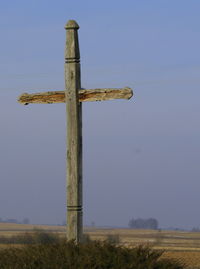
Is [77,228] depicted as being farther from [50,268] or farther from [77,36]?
[77,36]

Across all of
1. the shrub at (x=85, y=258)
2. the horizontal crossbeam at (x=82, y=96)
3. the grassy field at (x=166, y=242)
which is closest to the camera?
the shrub at (x=85, y=258)

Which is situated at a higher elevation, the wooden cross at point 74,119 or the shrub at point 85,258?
the wooden cross at point 74,119

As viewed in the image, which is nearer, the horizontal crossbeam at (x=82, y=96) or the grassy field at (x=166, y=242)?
the horizontal crossbeam at (x=82, y=96)

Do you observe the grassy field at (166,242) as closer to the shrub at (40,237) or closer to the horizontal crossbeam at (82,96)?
the shrub at (40,237)

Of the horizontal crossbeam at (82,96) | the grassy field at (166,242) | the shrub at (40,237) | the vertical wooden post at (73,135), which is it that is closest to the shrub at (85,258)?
the grassy field at (166,242)

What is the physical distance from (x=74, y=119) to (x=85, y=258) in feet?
11.0

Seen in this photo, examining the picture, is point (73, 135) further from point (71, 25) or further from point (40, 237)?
point (40, 237)

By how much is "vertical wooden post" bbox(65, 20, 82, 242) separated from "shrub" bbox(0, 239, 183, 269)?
4.66 ft

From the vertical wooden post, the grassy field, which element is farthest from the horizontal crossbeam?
the grassy field

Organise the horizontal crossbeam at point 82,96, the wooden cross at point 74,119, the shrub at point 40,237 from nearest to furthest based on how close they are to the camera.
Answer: the horizontal crossbeam at point 82,96 < the wooden cross at point 74,119 < the shrub at point 40,237

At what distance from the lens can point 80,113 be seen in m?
13.9

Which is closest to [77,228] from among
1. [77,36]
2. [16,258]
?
[16,258]

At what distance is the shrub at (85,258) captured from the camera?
11320 millimetres

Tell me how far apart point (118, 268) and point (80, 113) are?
363cm
